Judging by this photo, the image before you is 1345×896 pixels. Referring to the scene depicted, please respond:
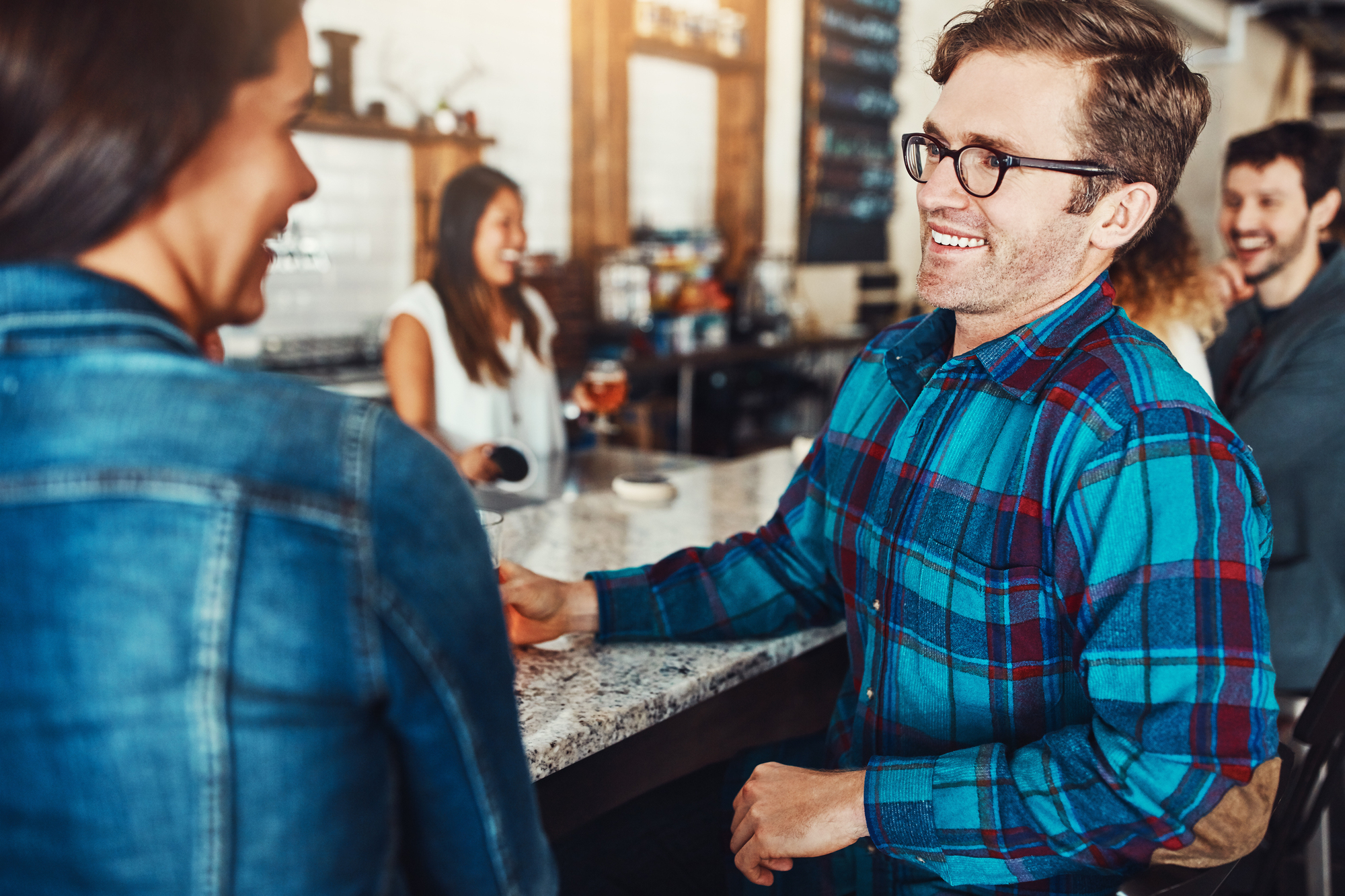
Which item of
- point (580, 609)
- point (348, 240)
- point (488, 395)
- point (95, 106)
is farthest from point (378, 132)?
point (95, 106)

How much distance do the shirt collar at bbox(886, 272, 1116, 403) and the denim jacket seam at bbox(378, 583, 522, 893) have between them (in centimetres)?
70

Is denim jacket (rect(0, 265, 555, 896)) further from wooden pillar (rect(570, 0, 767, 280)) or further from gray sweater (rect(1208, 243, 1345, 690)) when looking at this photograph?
wooden pillar (rect(570, 0, 767, 280))

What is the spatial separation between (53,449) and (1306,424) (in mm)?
2134

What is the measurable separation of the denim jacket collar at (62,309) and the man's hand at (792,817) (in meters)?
0.75

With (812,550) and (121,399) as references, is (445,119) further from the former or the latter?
(121,399)

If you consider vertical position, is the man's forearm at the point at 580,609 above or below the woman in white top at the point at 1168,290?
below

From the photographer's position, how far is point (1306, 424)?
1962mm

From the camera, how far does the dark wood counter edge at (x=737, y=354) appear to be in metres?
4.54

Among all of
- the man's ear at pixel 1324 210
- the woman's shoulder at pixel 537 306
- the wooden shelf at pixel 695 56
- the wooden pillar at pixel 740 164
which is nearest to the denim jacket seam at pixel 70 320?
the woman's shoulder at pixel 537 306

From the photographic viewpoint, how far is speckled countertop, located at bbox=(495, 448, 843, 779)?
1.01 metres

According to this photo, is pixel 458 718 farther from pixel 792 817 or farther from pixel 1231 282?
pixel 1231 282

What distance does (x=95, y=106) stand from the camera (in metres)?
0.48

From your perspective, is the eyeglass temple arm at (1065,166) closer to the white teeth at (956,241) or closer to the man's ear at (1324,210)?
the white teeth at (956,241)

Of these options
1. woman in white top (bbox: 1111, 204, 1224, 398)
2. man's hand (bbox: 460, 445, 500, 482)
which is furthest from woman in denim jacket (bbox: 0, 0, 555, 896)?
woman in white top (bbox: 1111, 204, 1224, 398)
